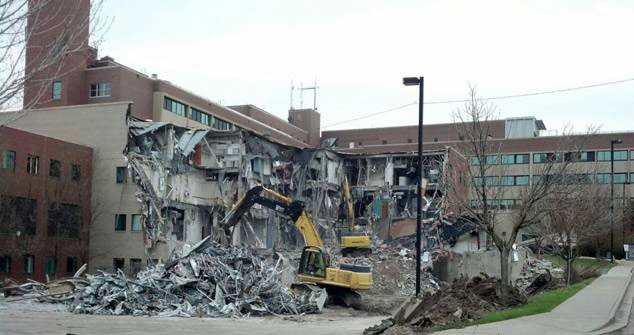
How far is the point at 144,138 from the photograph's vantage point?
162 feet

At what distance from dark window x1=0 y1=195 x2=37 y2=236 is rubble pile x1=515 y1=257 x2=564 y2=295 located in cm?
3021

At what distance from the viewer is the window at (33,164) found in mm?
45188

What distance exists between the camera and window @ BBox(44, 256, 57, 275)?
45844 millimetres

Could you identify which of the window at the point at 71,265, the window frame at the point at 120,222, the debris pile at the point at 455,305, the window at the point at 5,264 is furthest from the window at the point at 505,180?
the window at the point at 5,264

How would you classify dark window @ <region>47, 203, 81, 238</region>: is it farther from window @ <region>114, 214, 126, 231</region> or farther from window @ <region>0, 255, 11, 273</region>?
window @ <region>0, 255, 11, 273</region>

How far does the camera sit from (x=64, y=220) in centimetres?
4778

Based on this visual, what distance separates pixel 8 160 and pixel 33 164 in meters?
2.13

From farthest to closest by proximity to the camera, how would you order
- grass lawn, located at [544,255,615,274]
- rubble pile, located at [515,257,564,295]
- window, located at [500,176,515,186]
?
1. grass lawn, located at [544,255,615,274]
2. rubble pile, located at [515,257,564,295]
3. window, located at [500,176,515,186]

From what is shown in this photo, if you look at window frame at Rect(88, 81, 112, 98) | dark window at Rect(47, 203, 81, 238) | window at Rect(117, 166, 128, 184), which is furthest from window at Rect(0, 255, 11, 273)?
window frame at Rect(88, 81, 112, 98)

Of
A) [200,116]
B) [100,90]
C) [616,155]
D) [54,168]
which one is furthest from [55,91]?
[616,155]

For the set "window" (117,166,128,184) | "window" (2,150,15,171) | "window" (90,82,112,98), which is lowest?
"window" (117,166,128,184)

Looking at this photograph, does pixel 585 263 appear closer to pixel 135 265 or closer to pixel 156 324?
pixel 135 265

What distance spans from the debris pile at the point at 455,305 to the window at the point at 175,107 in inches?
2342

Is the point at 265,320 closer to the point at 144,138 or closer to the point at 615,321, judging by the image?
the point at 615,321
